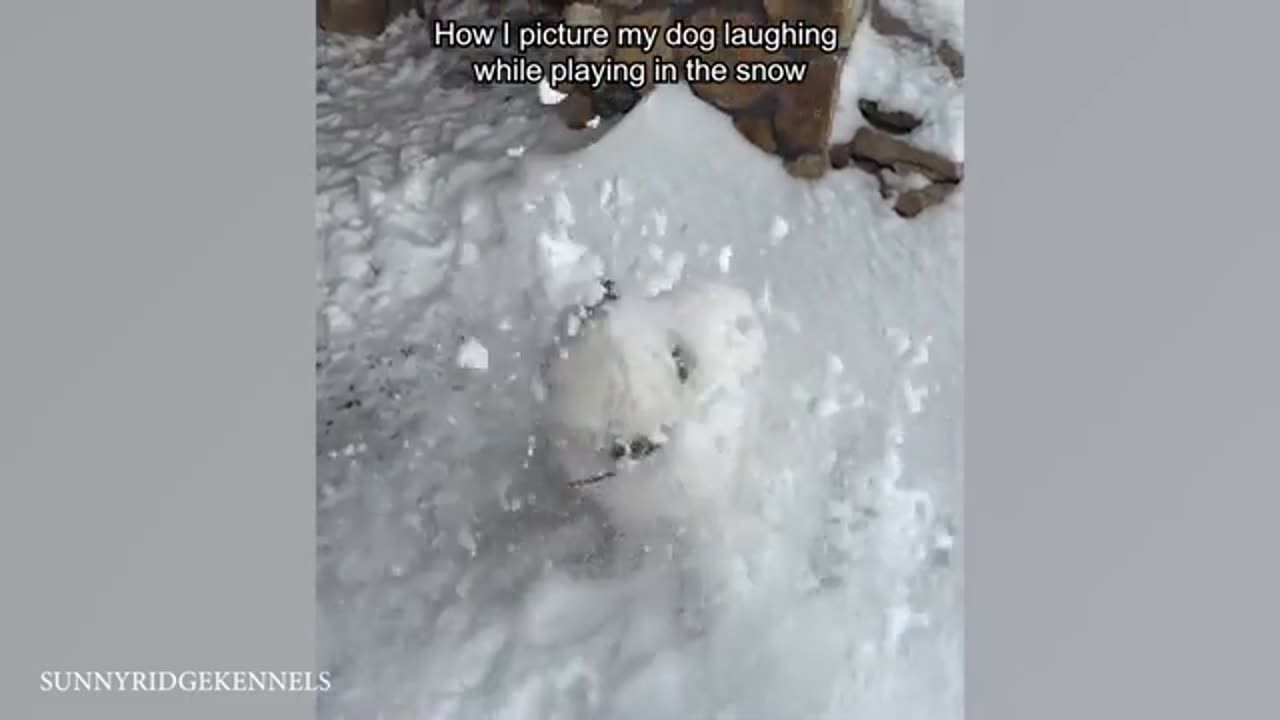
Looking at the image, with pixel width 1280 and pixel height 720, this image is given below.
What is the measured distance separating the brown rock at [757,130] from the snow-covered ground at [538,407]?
0.5 inches

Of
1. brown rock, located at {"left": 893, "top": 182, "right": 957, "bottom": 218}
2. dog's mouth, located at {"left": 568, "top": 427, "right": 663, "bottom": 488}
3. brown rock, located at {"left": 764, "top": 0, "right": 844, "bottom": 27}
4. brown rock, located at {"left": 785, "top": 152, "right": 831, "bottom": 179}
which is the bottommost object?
dog's mouth, located at {"left": 568, "top": 427, "right": 663, "bottom": 488}

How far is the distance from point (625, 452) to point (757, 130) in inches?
12.0

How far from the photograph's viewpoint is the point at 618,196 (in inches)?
43.9

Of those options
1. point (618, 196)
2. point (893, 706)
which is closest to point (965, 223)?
point (618, 196)

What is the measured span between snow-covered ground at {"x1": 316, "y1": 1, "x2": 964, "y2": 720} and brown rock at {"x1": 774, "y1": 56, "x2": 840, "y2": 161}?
32 millimetres

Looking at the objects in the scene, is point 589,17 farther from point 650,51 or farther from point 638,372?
point 638,372

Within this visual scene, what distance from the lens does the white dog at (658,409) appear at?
42.8 inches

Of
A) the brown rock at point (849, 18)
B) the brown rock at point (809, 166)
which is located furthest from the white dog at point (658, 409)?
the brown rock at point (849, 18)

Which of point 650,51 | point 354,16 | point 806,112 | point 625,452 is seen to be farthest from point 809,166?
point 354,16

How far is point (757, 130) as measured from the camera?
3.70 feet

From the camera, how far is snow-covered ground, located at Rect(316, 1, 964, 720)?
107cm

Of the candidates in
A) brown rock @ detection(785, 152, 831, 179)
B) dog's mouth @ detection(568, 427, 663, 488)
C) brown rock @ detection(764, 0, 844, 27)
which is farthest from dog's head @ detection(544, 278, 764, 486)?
brown rock @ detection(764, 0, 844, 27)

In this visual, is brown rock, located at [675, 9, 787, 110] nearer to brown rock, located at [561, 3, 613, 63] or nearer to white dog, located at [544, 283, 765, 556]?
brown rock, located at [561, 3, 613, 63]

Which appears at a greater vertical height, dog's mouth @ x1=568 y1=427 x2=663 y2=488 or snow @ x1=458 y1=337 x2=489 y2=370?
snow @ x1=458 y1=337 x2=489 y2=370
